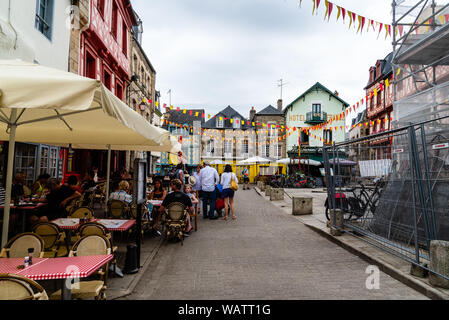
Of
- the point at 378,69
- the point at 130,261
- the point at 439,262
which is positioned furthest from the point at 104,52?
the point at 378,69

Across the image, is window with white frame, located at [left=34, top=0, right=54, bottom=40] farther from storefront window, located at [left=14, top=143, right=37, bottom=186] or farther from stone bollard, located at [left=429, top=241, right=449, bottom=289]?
stone bollard, located at [left=429, top=241, right=449, bottom=289]

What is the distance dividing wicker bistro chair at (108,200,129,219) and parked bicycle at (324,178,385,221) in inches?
187

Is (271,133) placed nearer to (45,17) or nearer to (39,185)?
(45,17)

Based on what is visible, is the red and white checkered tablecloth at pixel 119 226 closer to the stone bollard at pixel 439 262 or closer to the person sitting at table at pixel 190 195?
the person sitting at table at pixel 190 195

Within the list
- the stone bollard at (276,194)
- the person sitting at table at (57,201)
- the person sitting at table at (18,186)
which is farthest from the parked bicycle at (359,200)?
the stone bollard at (276,194)

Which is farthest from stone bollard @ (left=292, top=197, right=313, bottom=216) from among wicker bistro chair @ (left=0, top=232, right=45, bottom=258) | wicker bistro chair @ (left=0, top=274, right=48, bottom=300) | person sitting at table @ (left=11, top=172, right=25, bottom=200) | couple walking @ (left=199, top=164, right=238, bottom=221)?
wicker bistro chair @ (left=0, top=274, right=48, bottom=300)

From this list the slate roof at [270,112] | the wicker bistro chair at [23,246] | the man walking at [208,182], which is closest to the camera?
the wicker bistro chair at [23,246]

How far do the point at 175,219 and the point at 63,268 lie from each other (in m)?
4.07

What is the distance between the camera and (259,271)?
4.88 meters

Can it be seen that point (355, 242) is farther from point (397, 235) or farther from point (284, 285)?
point (284, 285)

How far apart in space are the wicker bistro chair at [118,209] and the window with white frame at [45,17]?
5.61 metres

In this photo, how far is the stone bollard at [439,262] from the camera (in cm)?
384

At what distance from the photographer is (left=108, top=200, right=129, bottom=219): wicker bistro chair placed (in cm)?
681
